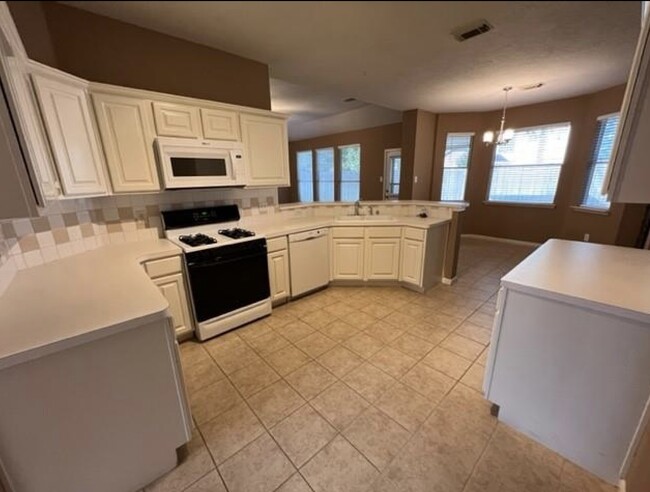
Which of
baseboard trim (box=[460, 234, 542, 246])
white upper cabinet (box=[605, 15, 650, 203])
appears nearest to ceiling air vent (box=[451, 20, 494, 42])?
white upper cabinet (box=[605, 15, 650, 203])

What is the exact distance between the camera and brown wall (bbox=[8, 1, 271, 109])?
1.78 metres

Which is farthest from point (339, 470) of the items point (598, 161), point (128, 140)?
point (598, 161)

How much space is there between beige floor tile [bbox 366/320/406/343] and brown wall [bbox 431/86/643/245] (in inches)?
152

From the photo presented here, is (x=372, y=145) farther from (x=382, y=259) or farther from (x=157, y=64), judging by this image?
(x=157, y=64)

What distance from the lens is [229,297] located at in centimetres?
246

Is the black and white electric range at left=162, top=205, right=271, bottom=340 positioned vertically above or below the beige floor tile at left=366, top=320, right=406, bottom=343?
above

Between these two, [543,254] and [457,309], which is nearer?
[543,254]

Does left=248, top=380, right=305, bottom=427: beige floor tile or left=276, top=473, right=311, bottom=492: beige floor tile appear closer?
left=276, top=473, right=311, bottom=492: beige floor tile

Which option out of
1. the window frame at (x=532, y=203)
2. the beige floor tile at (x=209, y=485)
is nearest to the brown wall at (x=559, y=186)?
the window frame at (x=532, y=203)

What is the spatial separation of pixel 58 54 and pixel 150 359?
209cm

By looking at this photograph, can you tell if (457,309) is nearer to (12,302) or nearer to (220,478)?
(220,478)

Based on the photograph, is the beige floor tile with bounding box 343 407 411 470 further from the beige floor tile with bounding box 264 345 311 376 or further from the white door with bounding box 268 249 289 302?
the white door with bounding box 268 249 289 302

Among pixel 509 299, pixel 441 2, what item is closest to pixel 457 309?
pixel 509 299

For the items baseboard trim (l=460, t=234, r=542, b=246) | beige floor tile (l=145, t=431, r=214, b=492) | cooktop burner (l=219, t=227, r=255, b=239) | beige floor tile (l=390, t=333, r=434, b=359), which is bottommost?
beige floor tile (l=145, t=431, r=214, b=492)
